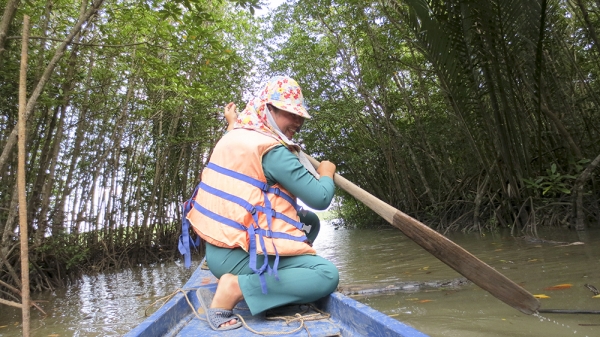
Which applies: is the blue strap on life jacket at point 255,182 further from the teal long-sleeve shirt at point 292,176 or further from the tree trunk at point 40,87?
the tree trunk at point 40,87

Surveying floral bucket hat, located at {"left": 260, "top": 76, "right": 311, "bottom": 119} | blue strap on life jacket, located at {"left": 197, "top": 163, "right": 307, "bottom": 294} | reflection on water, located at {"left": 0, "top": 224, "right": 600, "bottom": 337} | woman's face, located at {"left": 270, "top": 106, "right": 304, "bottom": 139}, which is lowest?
reflection on water, located at {"left": 0, "top": 224, "right": 600, "bottom": 337}

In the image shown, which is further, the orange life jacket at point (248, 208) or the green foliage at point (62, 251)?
the green foliage at point (62, 251)

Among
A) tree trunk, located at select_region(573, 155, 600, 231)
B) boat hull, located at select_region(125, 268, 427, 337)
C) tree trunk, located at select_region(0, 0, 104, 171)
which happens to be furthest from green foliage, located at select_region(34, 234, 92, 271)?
tree trunk, located at select_region(573, 155, 600, 231)

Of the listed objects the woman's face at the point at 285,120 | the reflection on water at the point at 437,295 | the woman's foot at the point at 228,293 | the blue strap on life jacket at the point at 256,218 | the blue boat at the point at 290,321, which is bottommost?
the reflection on water at the point at 437,295

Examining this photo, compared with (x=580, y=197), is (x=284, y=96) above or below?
above

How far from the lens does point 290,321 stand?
183 centimetres

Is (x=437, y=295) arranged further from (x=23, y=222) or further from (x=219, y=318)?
(x=23, y=222)

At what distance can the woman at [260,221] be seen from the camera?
181 cm

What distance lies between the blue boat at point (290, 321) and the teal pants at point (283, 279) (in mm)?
74

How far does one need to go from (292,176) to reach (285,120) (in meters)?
0.33

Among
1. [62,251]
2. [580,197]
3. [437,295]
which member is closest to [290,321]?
[437,295]

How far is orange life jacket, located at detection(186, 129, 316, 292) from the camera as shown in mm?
1797

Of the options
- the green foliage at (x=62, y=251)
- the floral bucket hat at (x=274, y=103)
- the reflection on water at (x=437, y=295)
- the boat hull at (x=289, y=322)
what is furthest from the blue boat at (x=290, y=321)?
the green foliage at (x=62, y=251)

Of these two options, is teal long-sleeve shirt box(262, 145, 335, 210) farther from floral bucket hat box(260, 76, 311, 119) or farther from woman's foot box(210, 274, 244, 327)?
woman's foot box(210, 274, 244, 327)
